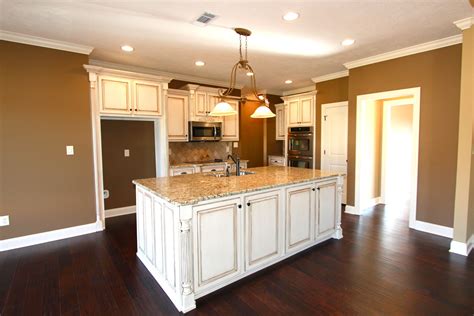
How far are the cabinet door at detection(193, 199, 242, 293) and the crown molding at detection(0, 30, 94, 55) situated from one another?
3.14 m

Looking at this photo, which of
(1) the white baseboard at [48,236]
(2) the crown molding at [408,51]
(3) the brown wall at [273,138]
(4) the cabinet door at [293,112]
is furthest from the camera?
(3) the brown wall at [273,138]

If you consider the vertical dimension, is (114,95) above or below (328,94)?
below

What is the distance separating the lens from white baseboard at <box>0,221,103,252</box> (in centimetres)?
325

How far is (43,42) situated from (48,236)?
267cm

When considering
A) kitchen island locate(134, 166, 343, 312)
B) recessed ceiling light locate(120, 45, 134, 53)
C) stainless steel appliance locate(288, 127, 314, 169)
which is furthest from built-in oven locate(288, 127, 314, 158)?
recessed ceiling light locate(120, 45, 134, 53)

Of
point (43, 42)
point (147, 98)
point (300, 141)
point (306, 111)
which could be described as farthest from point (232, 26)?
point (300, 141)

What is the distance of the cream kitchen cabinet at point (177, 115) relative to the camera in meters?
4.78

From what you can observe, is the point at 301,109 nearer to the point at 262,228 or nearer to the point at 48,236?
the point at 262,228

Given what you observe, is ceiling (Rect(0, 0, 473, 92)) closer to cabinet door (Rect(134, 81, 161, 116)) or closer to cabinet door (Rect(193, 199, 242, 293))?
cabinet door (Rect(134, 81, 161, 116))

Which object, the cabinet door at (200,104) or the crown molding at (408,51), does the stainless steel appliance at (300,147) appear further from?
the cabinet door at (200,104)

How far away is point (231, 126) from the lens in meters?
5.71

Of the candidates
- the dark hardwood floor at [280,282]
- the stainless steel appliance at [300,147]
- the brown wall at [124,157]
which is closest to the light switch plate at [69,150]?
the brown wall at [124,157]

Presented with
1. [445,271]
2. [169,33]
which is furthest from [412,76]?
[169,33]

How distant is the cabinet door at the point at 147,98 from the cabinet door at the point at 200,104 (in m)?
0.87
